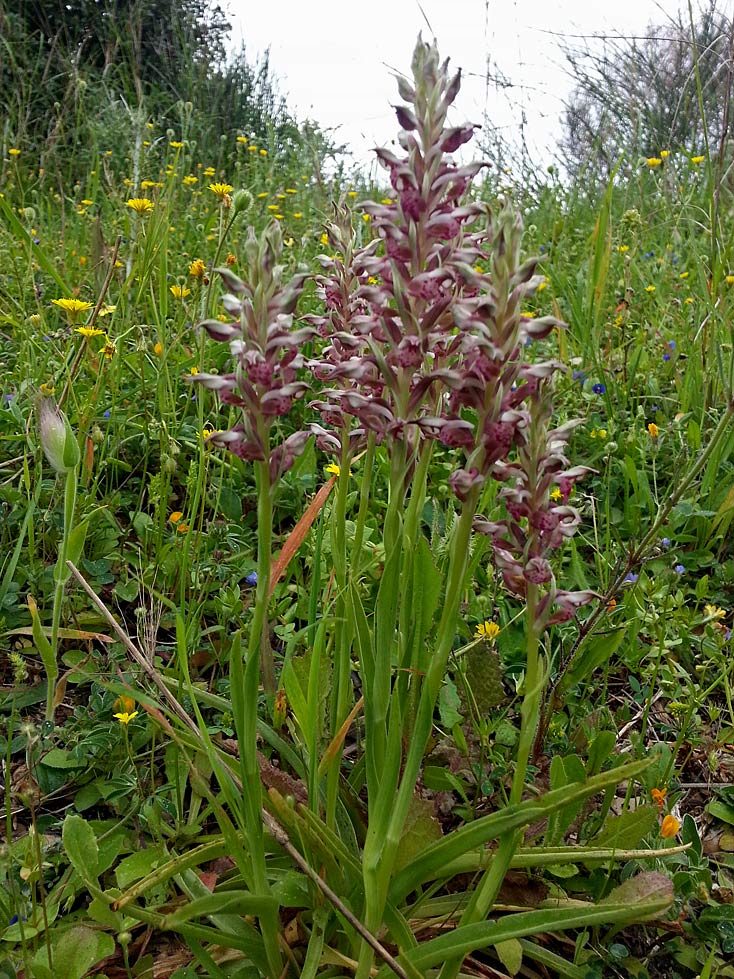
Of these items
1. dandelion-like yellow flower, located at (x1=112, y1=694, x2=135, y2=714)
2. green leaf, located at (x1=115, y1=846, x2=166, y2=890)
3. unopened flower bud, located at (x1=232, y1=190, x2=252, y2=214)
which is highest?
unopened flower bud, located at (x1=232, y1=190, x2=252, y2=214)

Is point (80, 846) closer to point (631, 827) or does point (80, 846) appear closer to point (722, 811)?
point (631, 827)

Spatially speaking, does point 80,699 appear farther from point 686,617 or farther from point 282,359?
point 686,617

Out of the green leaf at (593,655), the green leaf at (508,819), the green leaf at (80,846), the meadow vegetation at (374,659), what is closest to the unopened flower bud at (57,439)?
the meadow vegetation at (374,659)

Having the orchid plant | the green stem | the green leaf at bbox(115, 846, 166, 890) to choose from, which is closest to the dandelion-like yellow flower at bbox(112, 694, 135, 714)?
the green stem

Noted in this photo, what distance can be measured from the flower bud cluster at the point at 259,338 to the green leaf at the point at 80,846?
67 cm

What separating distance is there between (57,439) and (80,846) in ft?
2.20

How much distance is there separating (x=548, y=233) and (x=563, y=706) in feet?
12.7

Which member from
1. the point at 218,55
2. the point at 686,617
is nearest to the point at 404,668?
the point at 686,617

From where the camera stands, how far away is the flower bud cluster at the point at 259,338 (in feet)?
2.97

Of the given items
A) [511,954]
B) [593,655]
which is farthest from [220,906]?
[593,655]

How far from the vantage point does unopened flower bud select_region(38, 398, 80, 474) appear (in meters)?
1.36

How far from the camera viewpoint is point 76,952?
3.85 ft

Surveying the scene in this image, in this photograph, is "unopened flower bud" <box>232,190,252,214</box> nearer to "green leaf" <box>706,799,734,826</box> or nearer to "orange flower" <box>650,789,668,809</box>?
"orange flower" <box>650,789,668,809</box>

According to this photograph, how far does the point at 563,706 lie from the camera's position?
171 centimetres
